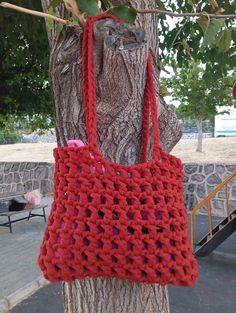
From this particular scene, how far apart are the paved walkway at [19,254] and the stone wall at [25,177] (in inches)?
127

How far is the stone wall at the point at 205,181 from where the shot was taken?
31.1 feet

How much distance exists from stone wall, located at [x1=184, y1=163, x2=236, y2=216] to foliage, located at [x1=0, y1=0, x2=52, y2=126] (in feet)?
13.6

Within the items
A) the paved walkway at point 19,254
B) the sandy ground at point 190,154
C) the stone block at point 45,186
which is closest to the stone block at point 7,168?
the stone block at point 45,186

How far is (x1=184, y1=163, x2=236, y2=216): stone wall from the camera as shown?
949cm

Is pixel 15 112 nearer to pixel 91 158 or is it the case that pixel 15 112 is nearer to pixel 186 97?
pixel 91 158

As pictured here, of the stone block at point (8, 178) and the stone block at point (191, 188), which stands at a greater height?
the stone block at point (191, 188)

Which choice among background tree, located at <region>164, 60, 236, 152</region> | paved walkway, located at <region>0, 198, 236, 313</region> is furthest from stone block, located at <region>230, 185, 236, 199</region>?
background tree, located at <region>164, 60, 236, 152</region>

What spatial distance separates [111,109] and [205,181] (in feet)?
28.6

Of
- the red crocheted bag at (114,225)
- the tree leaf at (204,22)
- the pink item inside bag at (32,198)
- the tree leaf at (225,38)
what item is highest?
the tree leaf at (204,22)

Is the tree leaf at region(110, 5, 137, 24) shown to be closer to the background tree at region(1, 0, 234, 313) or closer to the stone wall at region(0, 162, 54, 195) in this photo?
the background tree at region(1, 0, 234, 313)

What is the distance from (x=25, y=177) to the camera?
42.3 ft

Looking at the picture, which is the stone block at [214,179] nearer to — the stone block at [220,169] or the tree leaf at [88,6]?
the stone block at [220,169]

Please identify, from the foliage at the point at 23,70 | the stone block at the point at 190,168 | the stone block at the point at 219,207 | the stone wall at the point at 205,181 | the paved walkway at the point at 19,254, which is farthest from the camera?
the stone block at the point at 190,168

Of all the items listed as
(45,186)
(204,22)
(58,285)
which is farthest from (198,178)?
(204,22)
